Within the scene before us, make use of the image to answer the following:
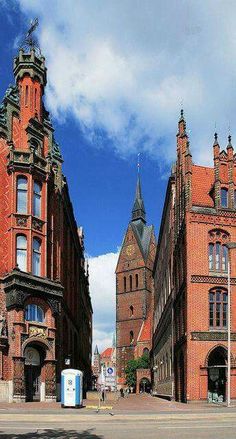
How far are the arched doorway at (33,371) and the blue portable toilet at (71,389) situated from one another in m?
5.92

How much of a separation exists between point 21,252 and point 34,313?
12.8 ft

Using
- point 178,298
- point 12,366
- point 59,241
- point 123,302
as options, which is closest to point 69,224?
point 59,241

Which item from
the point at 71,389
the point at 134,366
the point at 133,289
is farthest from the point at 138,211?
the point at 71,389

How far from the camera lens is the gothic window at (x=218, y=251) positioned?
3878cm

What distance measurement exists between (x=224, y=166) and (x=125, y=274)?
8314 centimetres

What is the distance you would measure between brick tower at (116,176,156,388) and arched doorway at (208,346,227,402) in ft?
241

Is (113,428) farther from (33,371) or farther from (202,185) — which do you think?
(202,185)

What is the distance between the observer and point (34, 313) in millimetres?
38031

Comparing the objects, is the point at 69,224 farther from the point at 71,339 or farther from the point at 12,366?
the point at 12,366

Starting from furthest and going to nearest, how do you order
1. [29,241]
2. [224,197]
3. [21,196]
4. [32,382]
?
1. [224,197]
2. [21,196]
3. [29,241]
4. [32,382]

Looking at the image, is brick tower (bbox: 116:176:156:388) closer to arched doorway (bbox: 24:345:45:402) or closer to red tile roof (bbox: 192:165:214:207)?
red tile roof (bbox: 192:165:214:207)

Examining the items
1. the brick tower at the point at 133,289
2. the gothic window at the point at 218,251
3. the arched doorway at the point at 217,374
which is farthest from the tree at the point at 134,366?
the gothic window at the point at 218,251

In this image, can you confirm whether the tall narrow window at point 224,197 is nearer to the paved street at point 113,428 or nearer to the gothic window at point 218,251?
the gothic window at point 218,251

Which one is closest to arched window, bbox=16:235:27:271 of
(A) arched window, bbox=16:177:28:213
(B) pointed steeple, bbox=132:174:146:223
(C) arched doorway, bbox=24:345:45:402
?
(A) arched window, bbox=16:177:28:213
